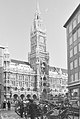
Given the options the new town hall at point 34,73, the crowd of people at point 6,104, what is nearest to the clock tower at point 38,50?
the new town hall at point 34,73

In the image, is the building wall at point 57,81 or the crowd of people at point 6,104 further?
the building wall at point 57,81

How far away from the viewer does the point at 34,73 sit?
8025 cm

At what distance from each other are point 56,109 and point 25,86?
2745 inches

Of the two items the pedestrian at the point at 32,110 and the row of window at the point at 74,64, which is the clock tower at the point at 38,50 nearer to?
the row of window at the point at 74,64

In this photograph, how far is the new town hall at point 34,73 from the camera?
72.8 meters

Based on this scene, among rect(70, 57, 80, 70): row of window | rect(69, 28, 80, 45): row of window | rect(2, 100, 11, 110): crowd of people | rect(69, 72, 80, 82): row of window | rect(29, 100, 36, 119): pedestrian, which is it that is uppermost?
rect(69, 28, 80, 45): row of window

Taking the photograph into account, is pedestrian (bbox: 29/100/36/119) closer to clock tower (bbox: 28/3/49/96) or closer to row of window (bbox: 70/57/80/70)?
row of window (bbox: 70/57/80/70)

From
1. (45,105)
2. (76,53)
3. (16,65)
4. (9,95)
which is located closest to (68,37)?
(76,53)

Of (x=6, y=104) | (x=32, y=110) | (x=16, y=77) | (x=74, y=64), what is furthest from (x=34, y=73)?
(x=32, y=110)

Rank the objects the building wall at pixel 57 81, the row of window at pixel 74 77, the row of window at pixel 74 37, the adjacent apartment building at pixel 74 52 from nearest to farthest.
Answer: the row of window at pixel 74 77
the adjacent apartment building at pixel 74 52
the row of window at pixel 74 37
the building wall at pixel 57 81

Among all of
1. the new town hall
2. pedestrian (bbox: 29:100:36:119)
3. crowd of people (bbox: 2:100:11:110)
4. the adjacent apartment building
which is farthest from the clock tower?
pedestrian (bbox: 29:100:36:119)

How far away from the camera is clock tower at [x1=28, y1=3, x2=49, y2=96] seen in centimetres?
8000

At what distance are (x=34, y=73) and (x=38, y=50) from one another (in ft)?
30.6

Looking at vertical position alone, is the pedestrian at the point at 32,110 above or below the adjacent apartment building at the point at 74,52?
below
